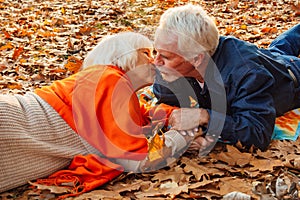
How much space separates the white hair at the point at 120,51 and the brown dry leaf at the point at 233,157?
0.91 m

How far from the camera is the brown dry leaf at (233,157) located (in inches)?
123

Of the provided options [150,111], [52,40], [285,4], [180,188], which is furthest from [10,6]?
[180,188]

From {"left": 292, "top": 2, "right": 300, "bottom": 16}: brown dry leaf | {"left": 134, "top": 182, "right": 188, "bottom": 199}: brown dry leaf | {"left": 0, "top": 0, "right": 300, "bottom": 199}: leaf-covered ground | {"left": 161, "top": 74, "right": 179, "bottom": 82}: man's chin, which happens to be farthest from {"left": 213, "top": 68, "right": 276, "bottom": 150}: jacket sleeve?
{"left": 292, "top": 2, "right": 300, "bottom": 16}: brown dry leaf

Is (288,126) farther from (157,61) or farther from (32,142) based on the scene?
(32,142)

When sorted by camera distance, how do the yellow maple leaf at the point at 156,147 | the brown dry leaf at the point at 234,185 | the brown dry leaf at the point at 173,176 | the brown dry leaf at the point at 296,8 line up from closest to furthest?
the brown dry leaf at the point at 234,185 → the brown dry leaf at the point at 173,176 → the yellow maple leaf at the point at 156,147 → the brown dry leaf at the point at 296,8

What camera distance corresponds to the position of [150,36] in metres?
4.59

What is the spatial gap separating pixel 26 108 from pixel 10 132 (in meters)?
0.25

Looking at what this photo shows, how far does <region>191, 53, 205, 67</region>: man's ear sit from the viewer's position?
3.43m

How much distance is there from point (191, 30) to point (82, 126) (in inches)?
42.5

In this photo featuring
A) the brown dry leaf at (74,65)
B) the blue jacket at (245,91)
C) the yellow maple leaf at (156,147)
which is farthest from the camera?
the brown dry leaf at (74,65)

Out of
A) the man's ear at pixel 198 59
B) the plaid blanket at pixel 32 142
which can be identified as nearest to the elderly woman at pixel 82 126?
the plaid blanket at pixel 32 142

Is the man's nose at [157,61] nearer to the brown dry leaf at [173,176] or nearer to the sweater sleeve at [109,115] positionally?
the sweater sleeve at [109,115]

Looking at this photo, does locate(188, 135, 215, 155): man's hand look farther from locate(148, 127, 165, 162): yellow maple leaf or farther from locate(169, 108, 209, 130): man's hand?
locate(148, 127, 165, 162): yellow maple leaf

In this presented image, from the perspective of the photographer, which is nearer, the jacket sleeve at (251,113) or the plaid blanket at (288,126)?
the jacket sleeve at (251,113)
